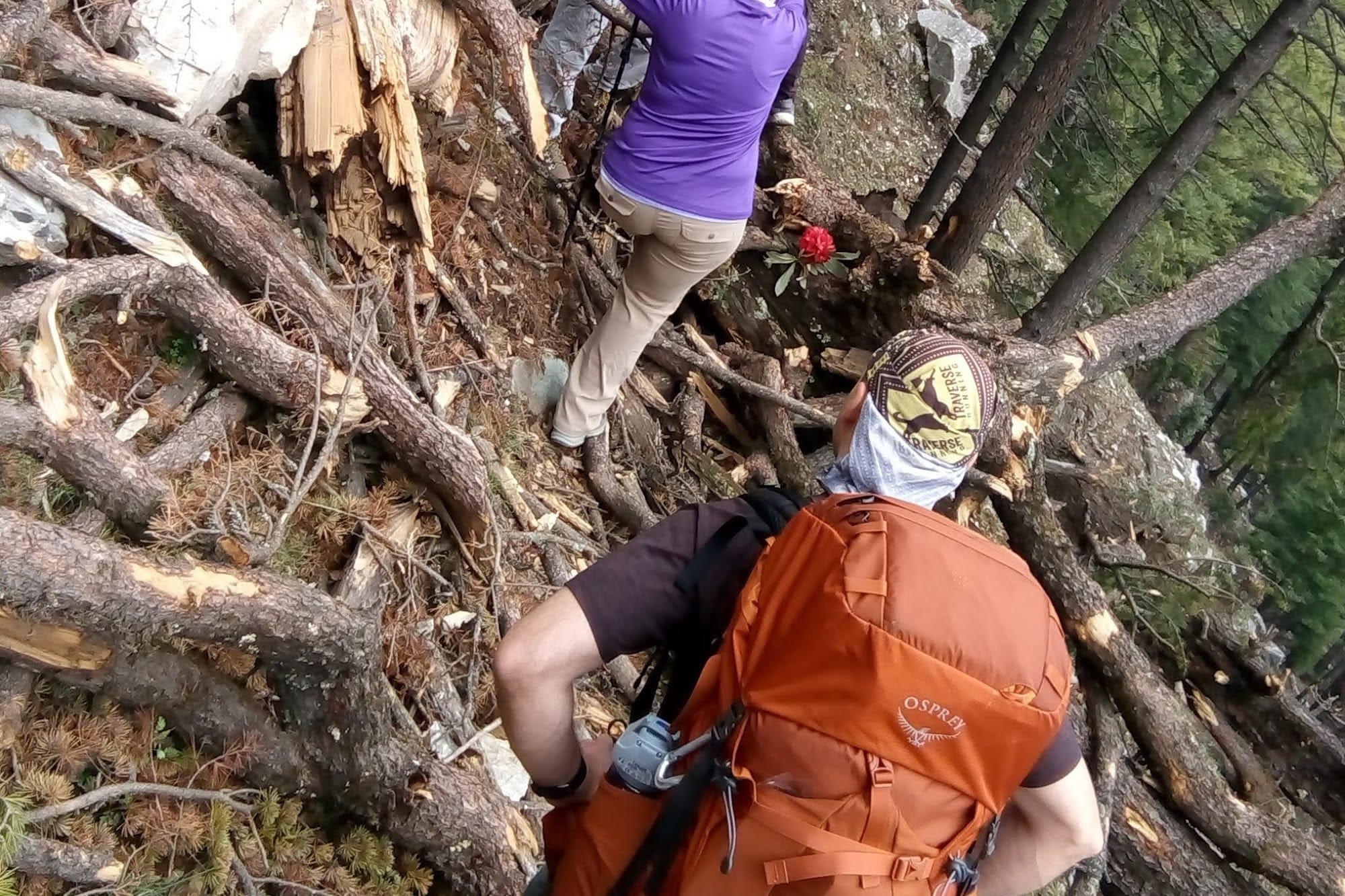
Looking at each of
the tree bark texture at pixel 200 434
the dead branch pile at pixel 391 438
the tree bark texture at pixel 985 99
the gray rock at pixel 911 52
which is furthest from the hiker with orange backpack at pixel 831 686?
the gray rock at pixel 911 52

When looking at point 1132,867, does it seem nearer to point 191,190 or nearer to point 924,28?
point 191,190

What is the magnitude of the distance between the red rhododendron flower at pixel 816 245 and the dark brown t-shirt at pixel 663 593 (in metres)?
3.87

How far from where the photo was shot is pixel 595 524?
4.71 m

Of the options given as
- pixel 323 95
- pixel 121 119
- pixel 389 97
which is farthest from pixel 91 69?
pixel 389 97

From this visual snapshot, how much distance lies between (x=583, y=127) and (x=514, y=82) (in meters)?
2.03

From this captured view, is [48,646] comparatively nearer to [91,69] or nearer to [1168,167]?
[91,69]

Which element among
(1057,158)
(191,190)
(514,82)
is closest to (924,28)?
(1057,158)

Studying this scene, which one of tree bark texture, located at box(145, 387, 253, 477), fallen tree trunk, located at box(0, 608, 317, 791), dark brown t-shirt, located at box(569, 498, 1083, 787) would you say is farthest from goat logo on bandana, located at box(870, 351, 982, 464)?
tree bark texture, located at box(145, 387, 253, 477)

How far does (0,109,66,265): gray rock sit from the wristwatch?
2.05m

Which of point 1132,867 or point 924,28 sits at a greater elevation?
point 924,28

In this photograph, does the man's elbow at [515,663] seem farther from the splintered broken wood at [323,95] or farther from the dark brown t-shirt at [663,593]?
the splintered broken wood at [323,95]

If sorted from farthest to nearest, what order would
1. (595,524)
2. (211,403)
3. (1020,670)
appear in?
(595,524), (211,403), (1020,670)

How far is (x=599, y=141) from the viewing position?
4.76 metres

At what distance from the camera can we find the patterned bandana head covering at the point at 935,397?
1.91 metres
